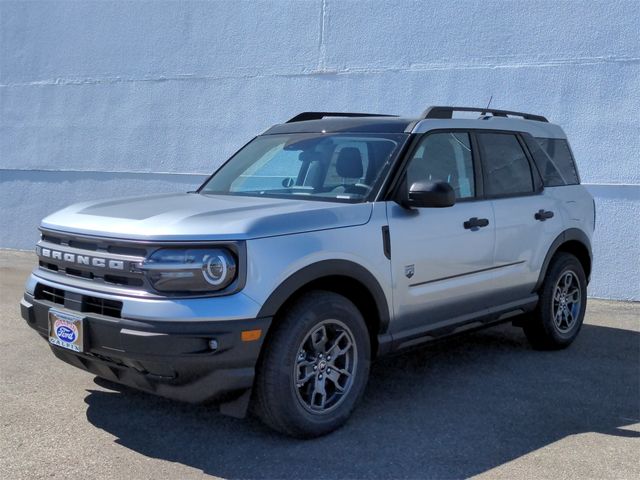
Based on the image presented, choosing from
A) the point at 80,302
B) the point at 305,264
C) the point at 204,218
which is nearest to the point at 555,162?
the point at 305,264

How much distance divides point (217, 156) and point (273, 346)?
6697 mm

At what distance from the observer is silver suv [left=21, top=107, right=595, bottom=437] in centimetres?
391

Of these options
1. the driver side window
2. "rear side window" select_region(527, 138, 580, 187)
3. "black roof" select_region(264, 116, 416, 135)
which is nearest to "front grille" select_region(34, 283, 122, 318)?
the driver side window

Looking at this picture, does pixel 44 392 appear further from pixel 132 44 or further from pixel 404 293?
pixel 132 44

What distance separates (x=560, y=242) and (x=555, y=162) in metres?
0.74

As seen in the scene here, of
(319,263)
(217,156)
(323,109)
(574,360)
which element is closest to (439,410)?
(319,263)

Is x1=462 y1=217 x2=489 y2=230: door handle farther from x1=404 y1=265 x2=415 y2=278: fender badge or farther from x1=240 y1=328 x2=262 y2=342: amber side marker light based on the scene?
x1=240 y1=328 x2=262 y2=342: amber side marker light

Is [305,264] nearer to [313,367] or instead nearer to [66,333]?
[313,367]

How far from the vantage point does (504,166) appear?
232 inches

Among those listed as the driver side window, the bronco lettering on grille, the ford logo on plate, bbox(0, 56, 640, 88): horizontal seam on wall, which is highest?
bbox(0, 56, 640, 88): horizontal seam on wall

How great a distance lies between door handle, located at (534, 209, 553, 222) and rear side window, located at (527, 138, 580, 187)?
29 centimetres

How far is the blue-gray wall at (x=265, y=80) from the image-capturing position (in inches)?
336

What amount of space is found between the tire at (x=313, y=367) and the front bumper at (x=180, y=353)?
16cm

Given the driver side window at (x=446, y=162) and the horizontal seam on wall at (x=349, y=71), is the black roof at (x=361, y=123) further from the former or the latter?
the horizontal seam on wall at (x=349, y=71)
